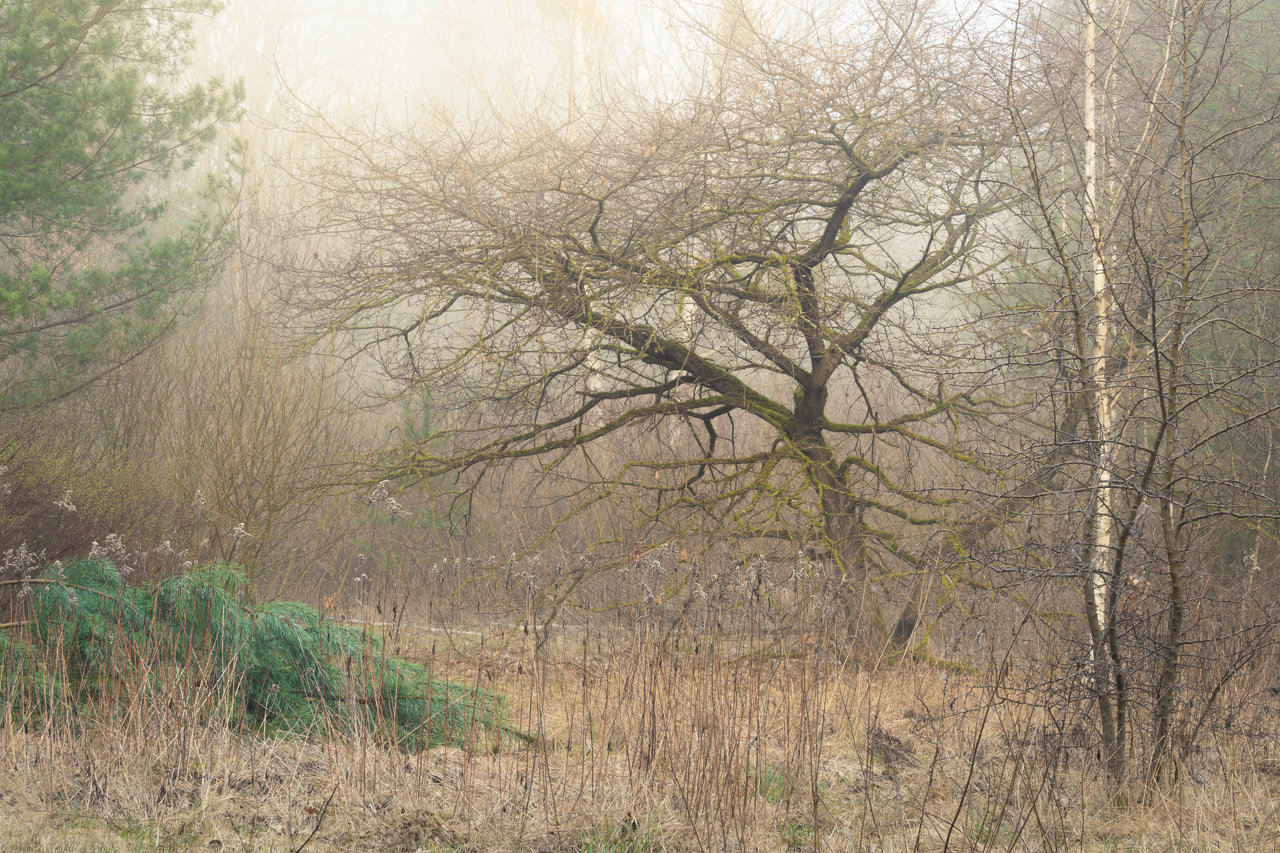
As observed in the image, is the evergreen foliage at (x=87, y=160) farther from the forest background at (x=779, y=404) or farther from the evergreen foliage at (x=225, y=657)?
the evergreen foliage at (x=225, y=657)

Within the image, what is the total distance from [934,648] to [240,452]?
22.3 feet

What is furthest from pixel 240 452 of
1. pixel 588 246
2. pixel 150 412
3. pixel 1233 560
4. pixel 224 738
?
pixel 1233 560

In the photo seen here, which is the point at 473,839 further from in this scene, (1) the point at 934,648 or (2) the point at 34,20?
(2) the point at 34,20

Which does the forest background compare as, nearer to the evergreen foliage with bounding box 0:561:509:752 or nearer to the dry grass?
the dry grass

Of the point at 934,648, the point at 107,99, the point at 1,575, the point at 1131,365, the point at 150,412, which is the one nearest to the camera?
the point at 1131,365

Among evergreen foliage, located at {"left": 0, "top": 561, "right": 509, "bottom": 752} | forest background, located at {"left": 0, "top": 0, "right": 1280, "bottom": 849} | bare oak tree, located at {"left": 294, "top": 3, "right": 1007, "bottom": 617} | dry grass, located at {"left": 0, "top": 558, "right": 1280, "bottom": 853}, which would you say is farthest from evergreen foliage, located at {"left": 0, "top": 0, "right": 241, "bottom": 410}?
dry grass, located at {"left": 0, "top": 558, "right": 1280, "bottom": 853}

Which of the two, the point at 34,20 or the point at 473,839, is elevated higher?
the point at 34,20

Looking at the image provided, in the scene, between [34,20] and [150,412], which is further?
[150,412]

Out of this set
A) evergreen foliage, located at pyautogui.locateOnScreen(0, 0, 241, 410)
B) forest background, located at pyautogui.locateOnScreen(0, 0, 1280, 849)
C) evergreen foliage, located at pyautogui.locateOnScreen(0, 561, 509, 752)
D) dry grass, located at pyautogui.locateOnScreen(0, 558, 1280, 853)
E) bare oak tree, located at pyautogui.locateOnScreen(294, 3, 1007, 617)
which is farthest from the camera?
evergreen foliage, located at pyautogui.locateOnScreen(0, 0, 241, 410)

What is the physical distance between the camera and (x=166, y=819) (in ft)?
11.3

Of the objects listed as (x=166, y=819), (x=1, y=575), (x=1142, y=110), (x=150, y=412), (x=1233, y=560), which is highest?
(x=1142, y=110)

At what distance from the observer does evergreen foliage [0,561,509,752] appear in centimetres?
438

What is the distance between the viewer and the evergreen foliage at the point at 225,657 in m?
4.38

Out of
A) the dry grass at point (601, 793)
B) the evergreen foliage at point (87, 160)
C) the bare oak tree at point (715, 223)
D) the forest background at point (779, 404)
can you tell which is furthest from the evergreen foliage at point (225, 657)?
the evergreen foliage at point (87, 160)
